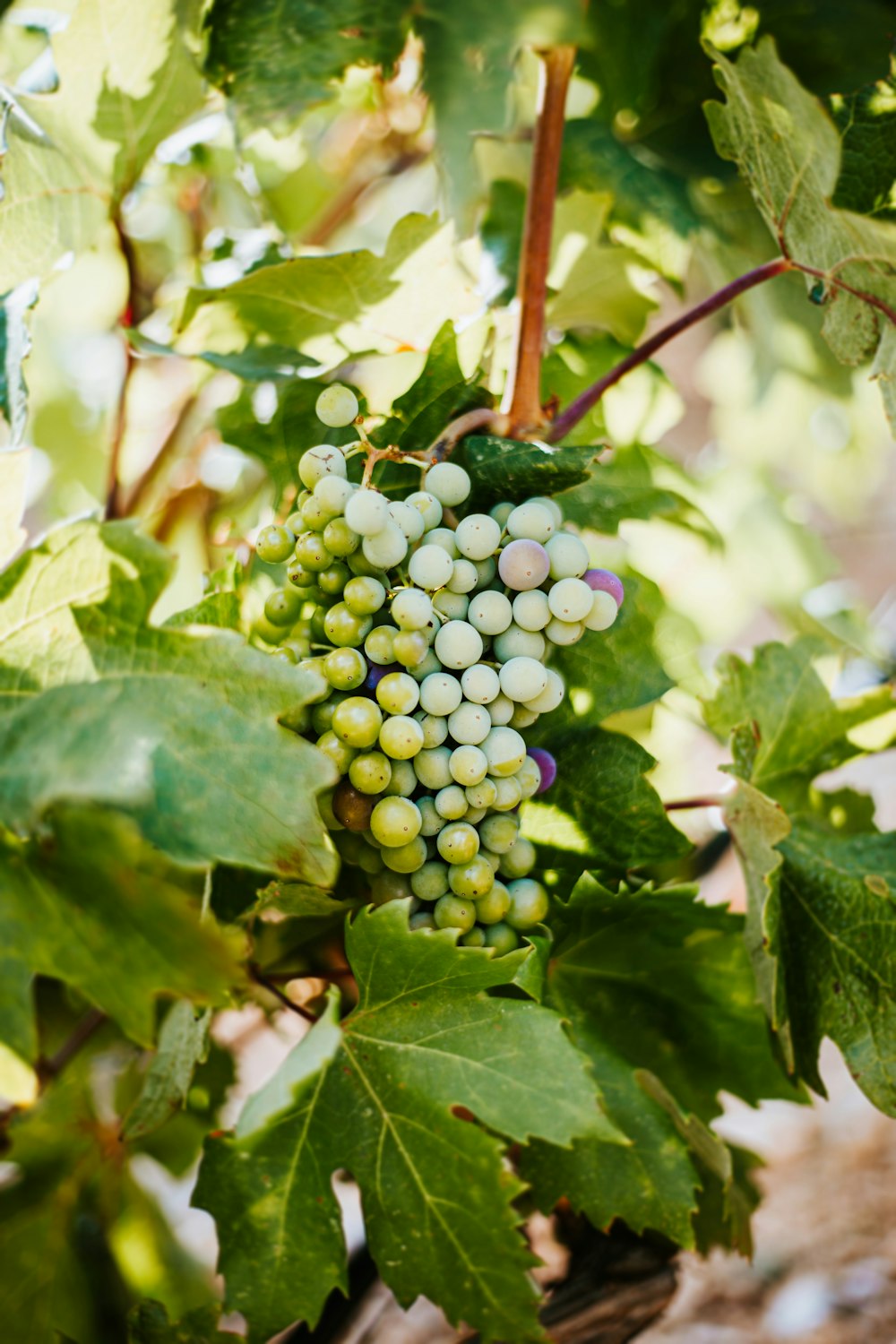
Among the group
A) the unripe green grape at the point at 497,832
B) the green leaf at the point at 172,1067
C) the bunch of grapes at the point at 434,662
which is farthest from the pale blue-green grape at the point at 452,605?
the green leaf at the point at 172,1067

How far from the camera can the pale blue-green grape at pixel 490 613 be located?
47 cm

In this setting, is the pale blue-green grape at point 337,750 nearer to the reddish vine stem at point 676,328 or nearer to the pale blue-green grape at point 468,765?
the pale blue-green grape at point 468,765

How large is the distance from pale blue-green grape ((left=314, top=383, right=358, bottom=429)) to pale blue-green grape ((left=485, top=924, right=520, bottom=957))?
0.92 ft

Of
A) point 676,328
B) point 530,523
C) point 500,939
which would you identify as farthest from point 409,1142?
point 676,328

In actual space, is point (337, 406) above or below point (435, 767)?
above

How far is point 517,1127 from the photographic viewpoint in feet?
1.44

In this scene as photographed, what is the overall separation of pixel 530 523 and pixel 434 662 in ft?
0.28

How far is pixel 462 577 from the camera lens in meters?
0.47

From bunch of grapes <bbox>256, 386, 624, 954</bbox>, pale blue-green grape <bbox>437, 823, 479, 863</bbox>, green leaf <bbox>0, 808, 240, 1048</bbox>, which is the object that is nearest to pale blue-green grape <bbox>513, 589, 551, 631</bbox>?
bunch of grapes <bbox>256, 386, 624, 954</bbox>

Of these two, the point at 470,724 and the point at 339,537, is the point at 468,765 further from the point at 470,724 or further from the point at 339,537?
the point at 339,537

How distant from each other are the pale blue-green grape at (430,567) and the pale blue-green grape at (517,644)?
47 mm

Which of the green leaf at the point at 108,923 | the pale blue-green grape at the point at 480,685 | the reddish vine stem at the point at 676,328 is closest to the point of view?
the green leaf at the point at 108,923

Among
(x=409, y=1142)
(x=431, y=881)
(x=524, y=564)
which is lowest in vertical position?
(x=409, y=1142)

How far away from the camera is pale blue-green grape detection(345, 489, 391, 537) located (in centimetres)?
44
